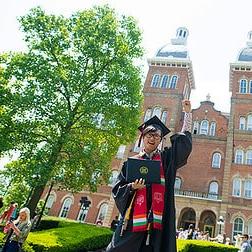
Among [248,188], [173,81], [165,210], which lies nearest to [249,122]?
[248,188]

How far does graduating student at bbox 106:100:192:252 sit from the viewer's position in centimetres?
326

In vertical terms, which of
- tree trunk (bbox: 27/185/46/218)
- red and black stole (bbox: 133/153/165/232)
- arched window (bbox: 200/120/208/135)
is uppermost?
arched window (bbox: 200/120/208/135)

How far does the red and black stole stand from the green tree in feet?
42.9

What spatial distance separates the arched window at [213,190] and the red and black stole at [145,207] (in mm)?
30381

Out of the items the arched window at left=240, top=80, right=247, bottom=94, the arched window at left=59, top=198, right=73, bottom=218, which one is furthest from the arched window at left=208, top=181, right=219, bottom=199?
the arched window at left=59, top=198, right=73, bottom=218

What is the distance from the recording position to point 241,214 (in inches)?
1192

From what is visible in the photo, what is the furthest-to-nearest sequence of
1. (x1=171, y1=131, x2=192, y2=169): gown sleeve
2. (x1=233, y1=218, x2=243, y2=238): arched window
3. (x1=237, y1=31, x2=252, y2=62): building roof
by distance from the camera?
(x1=237, y1=31, x2=252, y2=62): building roof
(x1=233, y1=218, x2=243, y2=238): arched window
(x1=171, y1=131, x2=192, y2=169): gown sleeve

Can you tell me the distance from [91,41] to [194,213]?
21.7 metres

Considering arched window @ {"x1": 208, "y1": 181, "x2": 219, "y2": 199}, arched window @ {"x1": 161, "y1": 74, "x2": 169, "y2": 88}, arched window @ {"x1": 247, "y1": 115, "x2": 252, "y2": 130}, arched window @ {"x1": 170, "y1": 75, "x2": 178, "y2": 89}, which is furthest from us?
arched window @ {"x1": 161, "y1": 74, "x2": 169, "y2": 88}

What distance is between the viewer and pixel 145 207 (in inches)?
133

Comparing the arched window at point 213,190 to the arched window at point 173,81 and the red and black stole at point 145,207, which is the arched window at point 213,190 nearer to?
the arched window at point 173,81

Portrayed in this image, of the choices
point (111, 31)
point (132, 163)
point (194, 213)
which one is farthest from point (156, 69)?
point (132, 163)

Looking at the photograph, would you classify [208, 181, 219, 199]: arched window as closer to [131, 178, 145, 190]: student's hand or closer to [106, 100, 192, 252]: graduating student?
[106, 100, 192, 252]: graduating student

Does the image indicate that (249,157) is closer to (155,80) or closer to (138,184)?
(155,80)
